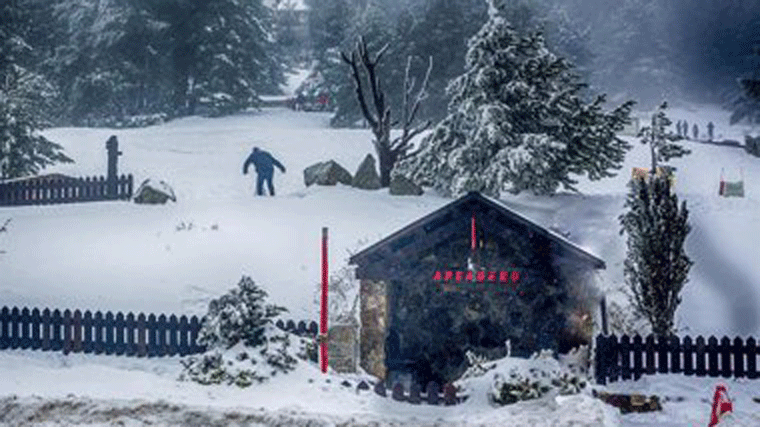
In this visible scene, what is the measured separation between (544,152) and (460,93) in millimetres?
3447

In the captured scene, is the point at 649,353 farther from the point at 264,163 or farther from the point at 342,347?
the point at 264,163

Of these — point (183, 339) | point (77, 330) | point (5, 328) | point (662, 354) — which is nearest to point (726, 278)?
point (662, 354)

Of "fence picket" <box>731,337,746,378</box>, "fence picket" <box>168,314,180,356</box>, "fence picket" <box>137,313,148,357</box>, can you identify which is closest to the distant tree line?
"fence picket" <box>137,313,148,357</box>

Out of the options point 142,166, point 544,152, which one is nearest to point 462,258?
point 544,152

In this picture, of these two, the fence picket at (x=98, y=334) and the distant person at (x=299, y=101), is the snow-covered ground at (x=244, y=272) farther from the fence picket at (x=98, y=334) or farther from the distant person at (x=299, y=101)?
the distant person at (x=299, y=101)

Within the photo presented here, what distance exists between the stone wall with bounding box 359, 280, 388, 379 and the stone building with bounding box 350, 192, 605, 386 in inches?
0.8

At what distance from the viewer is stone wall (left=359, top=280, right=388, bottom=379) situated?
15.7 m

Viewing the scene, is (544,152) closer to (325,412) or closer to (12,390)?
(325,412)

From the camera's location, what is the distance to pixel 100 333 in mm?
16141

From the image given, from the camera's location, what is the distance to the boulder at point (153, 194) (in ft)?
84.4

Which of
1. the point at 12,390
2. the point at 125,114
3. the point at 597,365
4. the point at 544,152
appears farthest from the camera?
the point at 125,114

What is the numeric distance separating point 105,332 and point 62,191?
12371 mm

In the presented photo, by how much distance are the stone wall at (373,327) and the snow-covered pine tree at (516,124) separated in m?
8.62

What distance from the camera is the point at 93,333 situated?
56.1 ft
